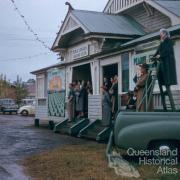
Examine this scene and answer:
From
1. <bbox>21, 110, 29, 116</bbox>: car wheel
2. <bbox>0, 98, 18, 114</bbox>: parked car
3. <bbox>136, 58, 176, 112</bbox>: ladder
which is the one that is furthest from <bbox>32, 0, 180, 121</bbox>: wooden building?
<bbox>0, 98, 18, 114</bbox>: parked car

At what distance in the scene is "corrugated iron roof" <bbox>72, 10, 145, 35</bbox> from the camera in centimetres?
1941

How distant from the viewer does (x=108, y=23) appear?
66.6 feet

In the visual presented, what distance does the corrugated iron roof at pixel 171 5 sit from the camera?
17891 mm

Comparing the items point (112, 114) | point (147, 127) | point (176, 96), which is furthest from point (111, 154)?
point (112, 114)

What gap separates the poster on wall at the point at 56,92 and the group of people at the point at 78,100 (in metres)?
1.78

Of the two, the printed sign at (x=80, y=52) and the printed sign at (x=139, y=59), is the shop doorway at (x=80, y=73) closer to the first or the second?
the printed sign at (x=80, y=52)

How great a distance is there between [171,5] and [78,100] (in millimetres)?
5456

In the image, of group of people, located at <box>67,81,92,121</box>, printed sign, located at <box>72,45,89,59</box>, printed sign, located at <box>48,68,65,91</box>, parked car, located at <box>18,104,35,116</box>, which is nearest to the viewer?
group of people, located at <box>67,81,92,121</box>

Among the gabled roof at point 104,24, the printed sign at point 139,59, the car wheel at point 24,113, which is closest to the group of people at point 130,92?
the printed sign at point 139,59

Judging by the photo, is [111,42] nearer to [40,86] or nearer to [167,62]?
[40,86]

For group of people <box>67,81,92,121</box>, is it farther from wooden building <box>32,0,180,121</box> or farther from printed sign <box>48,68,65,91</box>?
printed sign <box>48,68,65,91</box>

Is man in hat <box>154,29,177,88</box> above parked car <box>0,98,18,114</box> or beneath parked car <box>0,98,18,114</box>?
above

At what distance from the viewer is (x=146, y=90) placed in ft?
35.0

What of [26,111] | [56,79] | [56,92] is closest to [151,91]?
[56,92]
